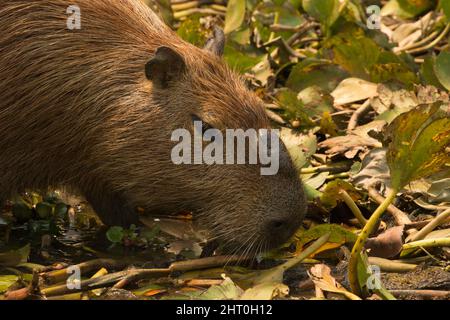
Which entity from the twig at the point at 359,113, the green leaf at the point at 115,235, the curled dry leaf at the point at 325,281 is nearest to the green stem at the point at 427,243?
the curled dry leaf at the point at 325,281

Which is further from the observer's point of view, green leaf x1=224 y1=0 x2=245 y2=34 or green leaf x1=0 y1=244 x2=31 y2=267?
green leaf x1=224 y1=0 x2=245 y2=34

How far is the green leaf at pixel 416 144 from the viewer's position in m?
5.18

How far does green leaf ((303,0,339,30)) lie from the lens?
325 inches

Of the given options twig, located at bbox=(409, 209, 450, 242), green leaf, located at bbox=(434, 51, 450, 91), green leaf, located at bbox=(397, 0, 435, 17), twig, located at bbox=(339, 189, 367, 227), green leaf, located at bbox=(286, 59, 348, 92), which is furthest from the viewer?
green leaf, located at bbox=(397, 0, 435, 17)

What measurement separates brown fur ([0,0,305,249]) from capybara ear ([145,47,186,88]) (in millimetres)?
51

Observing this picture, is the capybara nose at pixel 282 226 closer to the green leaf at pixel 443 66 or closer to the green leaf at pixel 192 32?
the green leaf at pixel 443 66

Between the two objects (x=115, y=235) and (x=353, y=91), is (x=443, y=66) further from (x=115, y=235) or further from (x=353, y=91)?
(x=115, y=235)

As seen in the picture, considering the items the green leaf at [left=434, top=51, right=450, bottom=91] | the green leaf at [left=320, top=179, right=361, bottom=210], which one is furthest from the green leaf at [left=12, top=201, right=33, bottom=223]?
the green leaf at [left=434, top=51, right=450, bottom=91]

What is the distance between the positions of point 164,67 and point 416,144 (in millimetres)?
1475

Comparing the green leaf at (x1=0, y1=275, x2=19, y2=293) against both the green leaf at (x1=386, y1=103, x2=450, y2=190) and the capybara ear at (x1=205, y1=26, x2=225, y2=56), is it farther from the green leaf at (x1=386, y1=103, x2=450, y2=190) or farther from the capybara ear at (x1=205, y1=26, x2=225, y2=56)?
the green leaf at (x1=386, y1=103, x2=450, y2=190)

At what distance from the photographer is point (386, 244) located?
18.3 ft

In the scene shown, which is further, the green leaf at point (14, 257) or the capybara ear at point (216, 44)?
the capybara ear at point (216, 44)

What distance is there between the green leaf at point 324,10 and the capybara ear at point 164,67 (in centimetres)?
265
